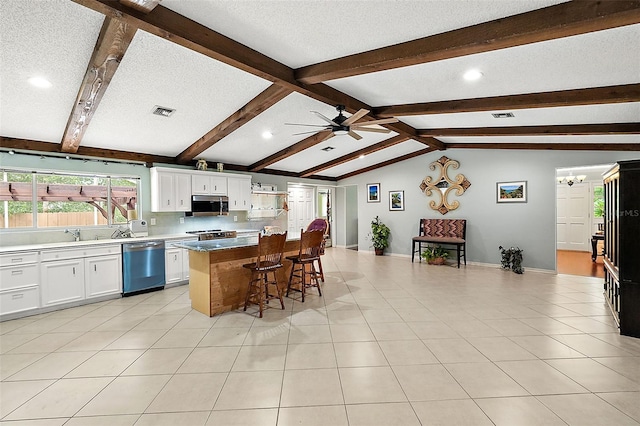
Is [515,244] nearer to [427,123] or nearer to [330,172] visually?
[427,123]

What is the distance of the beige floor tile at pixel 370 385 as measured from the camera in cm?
221

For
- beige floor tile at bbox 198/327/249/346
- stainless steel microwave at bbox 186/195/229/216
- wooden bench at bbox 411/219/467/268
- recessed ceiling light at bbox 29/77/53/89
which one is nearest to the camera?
recessed ceiling light at bbox 29/77/53/89

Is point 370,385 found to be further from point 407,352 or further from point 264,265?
point 264,265

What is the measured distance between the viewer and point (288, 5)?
2234mm

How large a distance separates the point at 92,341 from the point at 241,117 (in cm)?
317

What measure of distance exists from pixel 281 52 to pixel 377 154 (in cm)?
525

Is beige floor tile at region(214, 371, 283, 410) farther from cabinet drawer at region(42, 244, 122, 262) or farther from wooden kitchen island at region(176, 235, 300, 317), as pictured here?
cabinet drawer at region(42, 244, 122, 262)

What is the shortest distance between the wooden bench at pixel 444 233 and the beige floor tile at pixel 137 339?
5.75 metres

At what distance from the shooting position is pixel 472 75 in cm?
331

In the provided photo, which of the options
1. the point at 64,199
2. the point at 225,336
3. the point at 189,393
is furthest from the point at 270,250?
the point at 64,199

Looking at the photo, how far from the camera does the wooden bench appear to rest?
705 cm

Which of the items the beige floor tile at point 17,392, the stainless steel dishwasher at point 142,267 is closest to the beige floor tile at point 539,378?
the beige floor tile at point 17,392

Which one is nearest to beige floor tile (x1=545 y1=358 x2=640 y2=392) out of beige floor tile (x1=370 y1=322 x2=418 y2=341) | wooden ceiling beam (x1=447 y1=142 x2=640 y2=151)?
beige floor tile (x1=370 y1=322 x2=418 y2=341)

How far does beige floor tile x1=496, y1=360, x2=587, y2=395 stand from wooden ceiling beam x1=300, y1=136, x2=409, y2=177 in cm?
469
